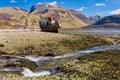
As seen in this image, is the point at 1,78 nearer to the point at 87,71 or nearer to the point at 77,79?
the point at 77,79

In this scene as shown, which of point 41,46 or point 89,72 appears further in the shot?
point 41,46

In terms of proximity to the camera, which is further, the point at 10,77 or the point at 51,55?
the point at 51,55

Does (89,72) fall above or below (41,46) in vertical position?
below

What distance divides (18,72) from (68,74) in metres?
5.70

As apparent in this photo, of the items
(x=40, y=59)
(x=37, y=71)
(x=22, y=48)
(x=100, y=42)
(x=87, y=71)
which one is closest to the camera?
(x=87, y=71)

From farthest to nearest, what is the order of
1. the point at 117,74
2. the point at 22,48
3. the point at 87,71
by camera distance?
the point at 22,48, the point at 87,71, the point at 117,74

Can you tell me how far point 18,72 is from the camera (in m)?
32.0

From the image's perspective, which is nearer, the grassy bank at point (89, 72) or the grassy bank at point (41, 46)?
the grassy bank at point (89, 72)

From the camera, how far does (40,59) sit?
4369cm

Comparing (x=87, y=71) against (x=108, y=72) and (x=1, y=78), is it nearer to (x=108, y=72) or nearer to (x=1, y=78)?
(x=108, y=72)

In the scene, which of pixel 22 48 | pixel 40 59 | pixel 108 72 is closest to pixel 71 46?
pixel 22 48

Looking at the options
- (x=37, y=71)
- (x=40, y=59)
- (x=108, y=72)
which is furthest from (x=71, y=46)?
(x=108, y=72)

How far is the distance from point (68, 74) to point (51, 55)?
55.4 ft

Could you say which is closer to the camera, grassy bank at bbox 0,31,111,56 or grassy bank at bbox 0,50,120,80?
grassy bank at bbox 0,50,120,80
